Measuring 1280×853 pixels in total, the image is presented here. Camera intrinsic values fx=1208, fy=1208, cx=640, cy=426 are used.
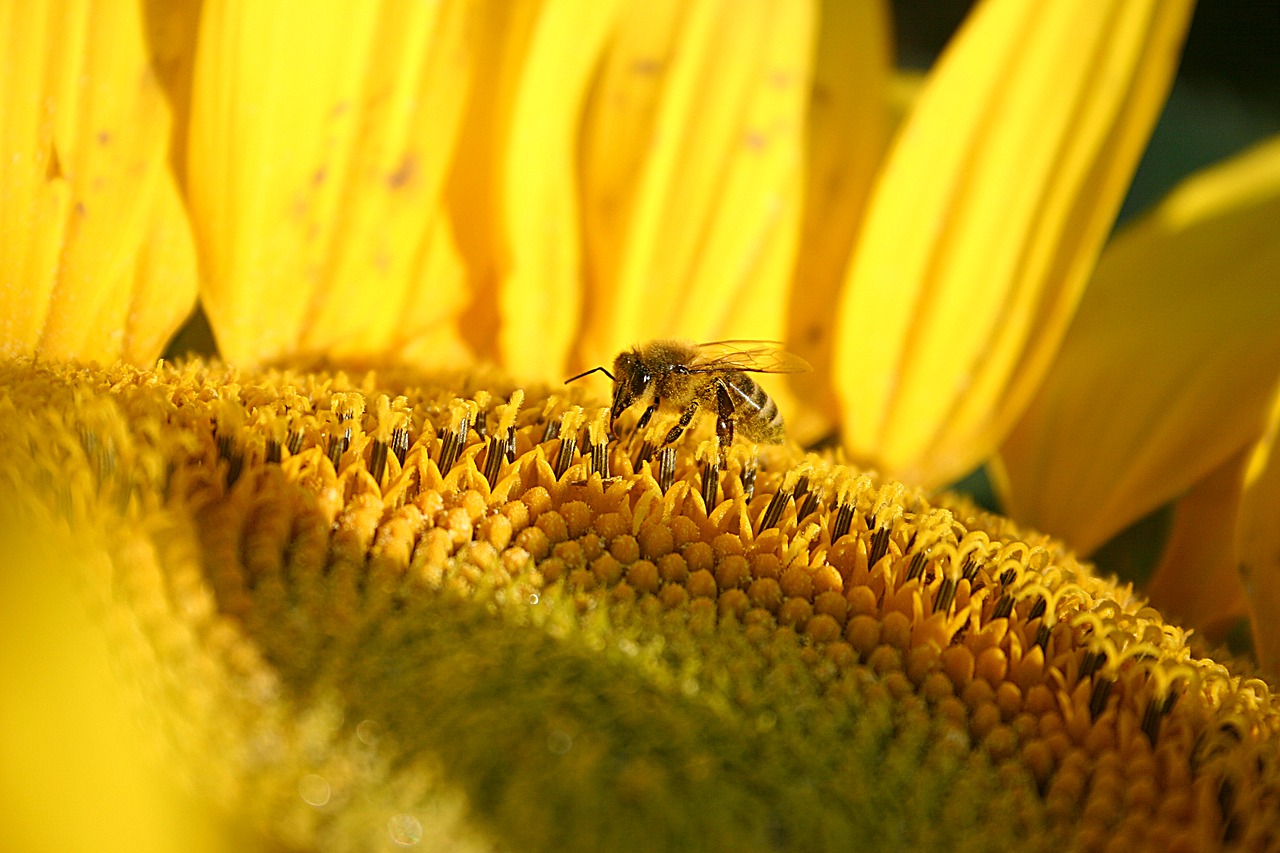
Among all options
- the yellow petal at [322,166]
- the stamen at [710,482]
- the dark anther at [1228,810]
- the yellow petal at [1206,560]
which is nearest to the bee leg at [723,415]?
the stamen at [710,482]

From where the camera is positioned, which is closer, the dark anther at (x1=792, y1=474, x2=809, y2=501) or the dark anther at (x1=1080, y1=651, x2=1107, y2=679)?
the dark anther at (x1=1080, y1=651, x2=1107, y2=679)

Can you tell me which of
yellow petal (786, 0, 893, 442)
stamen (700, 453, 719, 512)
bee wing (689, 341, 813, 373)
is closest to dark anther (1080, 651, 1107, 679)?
stamen (700, 453, 719, 512)

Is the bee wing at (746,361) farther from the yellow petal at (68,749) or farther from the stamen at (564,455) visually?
the yellow petal at (68,749)

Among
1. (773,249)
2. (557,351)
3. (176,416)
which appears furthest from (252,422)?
(773,249)

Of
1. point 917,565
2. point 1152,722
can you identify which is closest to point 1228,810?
point 1152,722

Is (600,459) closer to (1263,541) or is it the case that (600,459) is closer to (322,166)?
(322,166)

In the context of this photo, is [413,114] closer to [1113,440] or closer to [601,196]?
[601,196]

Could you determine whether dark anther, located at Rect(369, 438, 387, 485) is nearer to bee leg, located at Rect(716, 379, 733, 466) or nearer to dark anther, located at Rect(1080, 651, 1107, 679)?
bee leg, located at Rect(716, 379, 733, 466)
